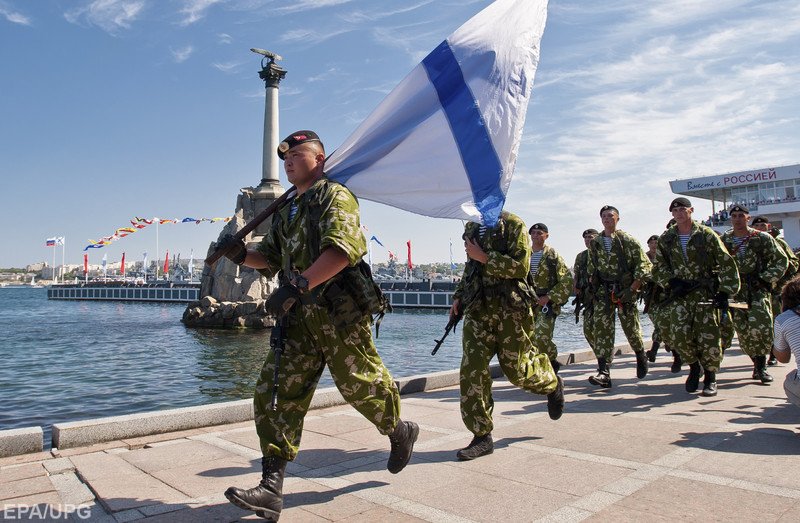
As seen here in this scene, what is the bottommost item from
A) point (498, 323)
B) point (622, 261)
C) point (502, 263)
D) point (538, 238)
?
point (498, 323)

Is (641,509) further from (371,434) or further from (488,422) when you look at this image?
(371,434)

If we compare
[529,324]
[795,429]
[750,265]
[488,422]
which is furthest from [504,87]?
[750,265]

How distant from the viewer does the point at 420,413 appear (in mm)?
6234

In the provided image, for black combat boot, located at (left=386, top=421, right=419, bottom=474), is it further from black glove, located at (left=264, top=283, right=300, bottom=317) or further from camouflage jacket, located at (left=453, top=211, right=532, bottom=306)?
camouflage jacket, located at (left=453, top=211, right=532, bottom=306)

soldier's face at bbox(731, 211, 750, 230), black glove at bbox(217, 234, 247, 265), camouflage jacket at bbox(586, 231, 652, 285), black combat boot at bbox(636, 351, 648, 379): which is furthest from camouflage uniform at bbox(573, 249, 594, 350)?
black glove at bbox(217, 234, 247, 265)

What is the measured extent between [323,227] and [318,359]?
768mm

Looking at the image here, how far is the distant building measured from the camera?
5003 cm

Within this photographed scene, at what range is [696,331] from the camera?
6.98 meters

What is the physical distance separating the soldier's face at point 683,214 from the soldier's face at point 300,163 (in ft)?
16.0

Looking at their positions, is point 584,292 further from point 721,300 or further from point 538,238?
point 721,300

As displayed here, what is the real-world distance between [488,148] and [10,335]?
118 ft

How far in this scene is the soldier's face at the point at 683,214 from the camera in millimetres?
6949

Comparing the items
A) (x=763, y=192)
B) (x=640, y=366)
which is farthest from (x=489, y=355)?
(x=763, y=192)

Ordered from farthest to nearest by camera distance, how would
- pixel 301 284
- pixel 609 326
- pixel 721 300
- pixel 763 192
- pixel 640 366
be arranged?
pixel 763 192, pixel 640 366, pixel 609 326, pixel 721 300, pixel 301 284
